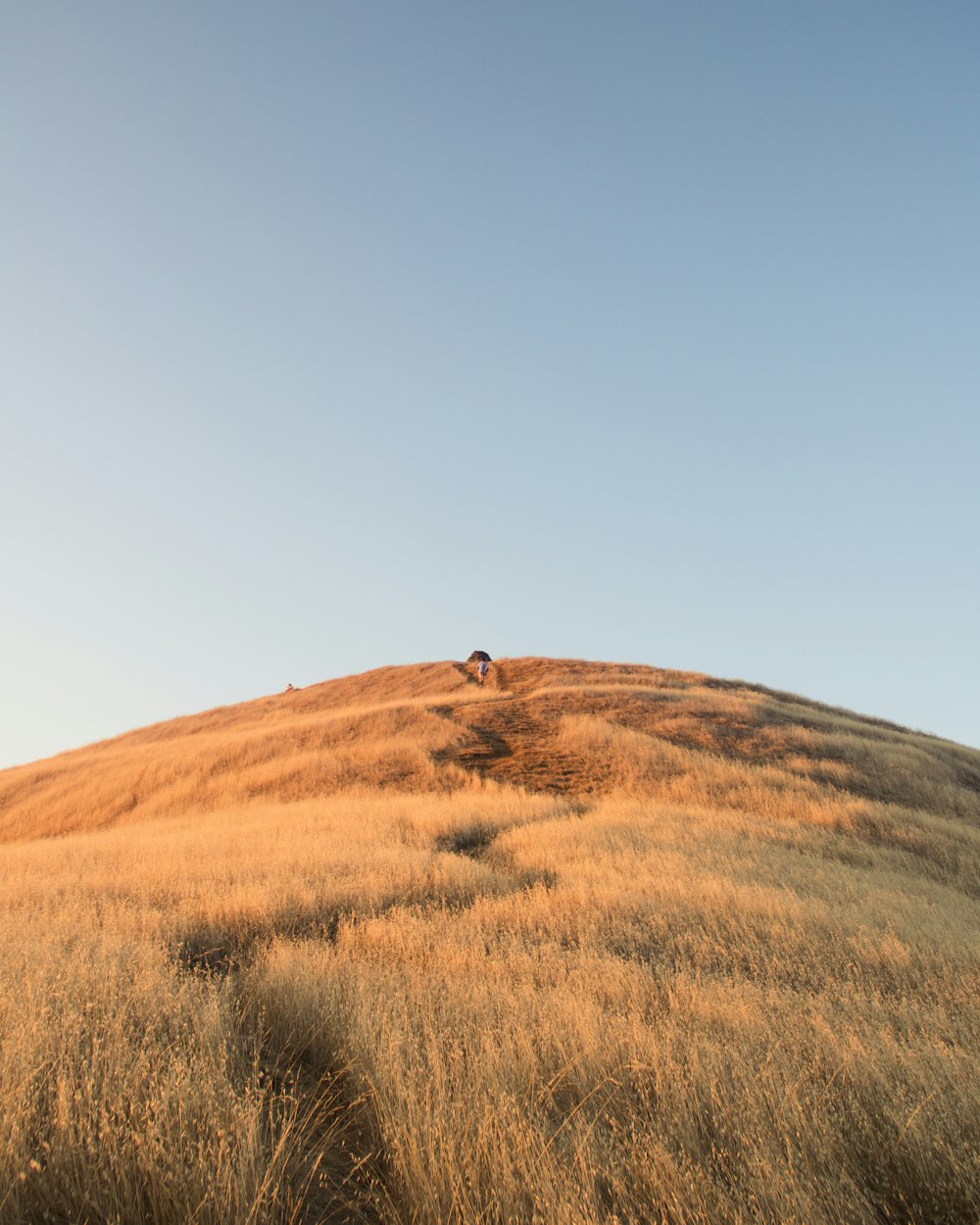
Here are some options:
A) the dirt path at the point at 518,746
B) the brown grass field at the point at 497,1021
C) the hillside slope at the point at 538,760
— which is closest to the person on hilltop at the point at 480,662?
the hillside slope at the point at 538,760

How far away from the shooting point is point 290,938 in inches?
263

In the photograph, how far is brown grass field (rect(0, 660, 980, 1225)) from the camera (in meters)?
2.91

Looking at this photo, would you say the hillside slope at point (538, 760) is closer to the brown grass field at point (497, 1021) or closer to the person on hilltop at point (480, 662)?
the brown grass field at point (497, 1021)

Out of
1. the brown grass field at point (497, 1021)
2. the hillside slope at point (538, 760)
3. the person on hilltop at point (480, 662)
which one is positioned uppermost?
the person on hilltop at point (480, 662)

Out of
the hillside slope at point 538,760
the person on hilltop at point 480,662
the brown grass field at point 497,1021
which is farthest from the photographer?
the person on hilltop at point 480,662

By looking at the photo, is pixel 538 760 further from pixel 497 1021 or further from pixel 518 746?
pixel 497 1021

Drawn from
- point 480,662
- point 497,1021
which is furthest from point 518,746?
point 497,1021

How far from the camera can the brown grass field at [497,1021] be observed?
2.91 m

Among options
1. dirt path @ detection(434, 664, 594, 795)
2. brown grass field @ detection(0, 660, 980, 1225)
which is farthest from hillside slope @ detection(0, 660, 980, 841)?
brown grass field @ detection(0, 660, 980, 1225)

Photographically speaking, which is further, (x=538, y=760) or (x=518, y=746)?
(x=518, y=746)

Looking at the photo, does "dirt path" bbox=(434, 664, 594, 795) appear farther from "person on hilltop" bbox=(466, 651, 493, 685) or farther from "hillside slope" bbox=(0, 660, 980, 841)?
"person on hilltop" bbox=(466, 651, 493, 685)

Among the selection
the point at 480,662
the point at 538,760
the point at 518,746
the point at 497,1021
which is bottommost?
the point at 497,1021

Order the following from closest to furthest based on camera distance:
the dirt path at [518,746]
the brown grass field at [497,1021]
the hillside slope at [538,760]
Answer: the brown grass field at [497,1021], the hillside slope at [538,760], the dirt path at [518,746]

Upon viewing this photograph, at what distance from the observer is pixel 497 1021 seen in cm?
464
